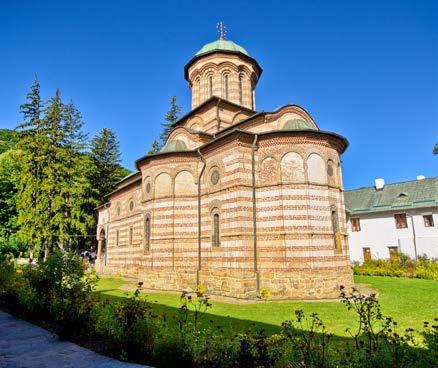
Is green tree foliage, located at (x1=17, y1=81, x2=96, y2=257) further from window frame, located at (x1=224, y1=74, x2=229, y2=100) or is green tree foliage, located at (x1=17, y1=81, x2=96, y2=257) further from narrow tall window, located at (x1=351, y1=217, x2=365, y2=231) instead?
narrow tall window, located at (x1=351, y1=217, x2=365, y2=231)

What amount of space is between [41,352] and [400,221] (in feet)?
81.0

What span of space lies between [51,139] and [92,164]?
7306 mm

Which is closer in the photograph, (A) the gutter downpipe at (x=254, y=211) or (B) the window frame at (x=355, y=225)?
(A) the gutter downpipe at (x=254, y=211)

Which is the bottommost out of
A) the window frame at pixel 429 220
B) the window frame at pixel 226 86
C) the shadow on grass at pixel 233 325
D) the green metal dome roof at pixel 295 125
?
the shadow on grass at pixel 233 325

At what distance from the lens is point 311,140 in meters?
13.2

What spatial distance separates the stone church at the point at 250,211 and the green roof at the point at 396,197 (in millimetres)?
12420

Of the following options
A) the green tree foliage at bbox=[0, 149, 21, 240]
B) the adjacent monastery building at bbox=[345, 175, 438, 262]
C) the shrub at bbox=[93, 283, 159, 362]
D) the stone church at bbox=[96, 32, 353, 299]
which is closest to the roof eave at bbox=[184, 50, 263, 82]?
the stone church at bbox=[96, 32, 353, 299]

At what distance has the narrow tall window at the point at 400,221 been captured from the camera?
77.7 feet

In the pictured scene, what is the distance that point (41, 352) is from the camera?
550 centimetres

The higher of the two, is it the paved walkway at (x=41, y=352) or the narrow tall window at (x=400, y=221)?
the narrow tall window at (x=400, y=221)

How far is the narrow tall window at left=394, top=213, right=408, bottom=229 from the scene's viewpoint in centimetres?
2367

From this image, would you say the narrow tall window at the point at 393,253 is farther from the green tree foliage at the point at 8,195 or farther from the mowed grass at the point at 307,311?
the green tree foliage at the point at 8,195

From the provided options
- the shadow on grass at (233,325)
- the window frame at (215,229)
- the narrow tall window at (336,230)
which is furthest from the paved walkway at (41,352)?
the narrow tall window at (336,230)

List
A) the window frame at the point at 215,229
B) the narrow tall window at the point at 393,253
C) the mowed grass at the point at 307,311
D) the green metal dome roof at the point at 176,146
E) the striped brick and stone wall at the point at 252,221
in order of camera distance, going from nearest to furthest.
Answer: the mowed grass at the point at 307,311 → the striped brick and stone wall at the point at 252,221 → the window frame at the point at 215,229 → the green metal dome roof at the point at 176,146 → the narrow tall window at the point at 393,253
